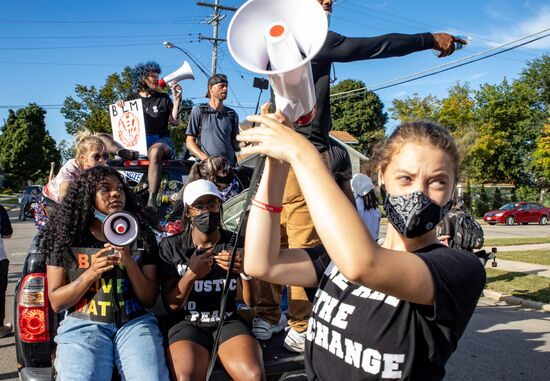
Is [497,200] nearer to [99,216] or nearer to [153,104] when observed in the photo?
[153,104]

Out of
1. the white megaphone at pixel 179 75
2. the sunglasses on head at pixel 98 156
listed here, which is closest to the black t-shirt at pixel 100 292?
the sunglasses on head at pixel 98 156

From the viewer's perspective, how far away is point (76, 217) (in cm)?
294

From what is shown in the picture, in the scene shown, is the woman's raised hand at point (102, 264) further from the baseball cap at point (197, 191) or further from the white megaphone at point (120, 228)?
the baseball cap at point (197, 191)

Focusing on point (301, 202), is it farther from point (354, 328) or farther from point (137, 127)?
point (137, 127)

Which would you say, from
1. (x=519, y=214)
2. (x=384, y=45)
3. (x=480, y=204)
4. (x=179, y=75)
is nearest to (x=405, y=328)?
(x=384, y=45)

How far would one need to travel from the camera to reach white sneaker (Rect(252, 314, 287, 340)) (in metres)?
3.15

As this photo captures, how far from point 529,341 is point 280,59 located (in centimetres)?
610

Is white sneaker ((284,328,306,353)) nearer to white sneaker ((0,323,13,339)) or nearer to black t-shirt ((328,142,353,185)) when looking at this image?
black t-shirt ((328,142,353,185))

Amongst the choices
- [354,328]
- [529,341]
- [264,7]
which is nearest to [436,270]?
[354,328]

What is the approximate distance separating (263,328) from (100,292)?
1.06m

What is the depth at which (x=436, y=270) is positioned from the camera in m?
1.38

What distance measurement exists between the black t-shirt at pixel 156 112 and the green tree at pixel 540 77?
56984mm

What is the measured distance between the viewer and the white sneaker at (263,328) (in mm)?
3154

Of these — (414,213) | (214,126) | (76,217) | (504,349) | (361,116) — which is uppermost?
(361,116)
